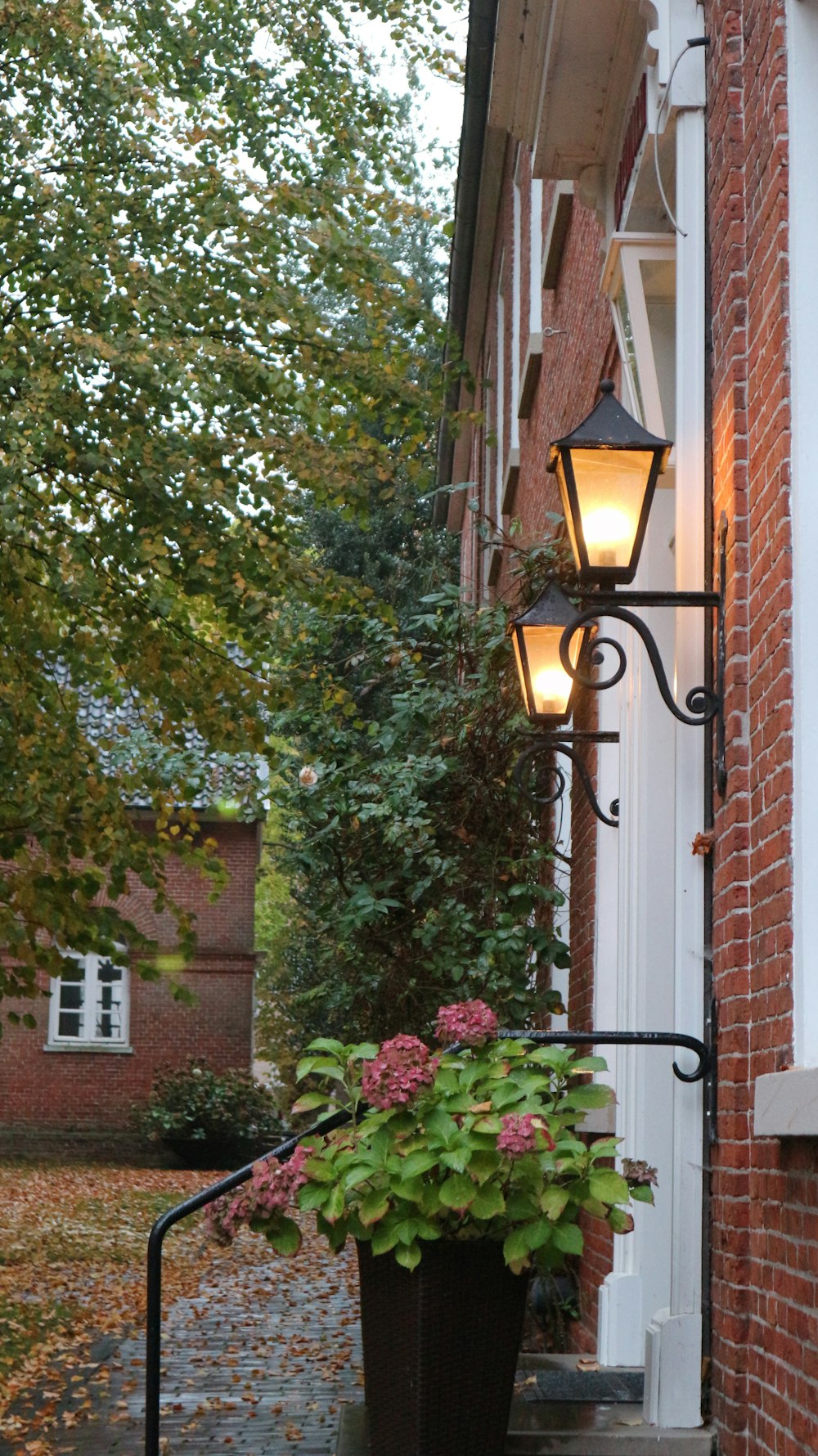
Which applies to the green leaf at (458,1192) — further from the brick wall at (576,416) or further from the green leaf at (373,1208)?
the brick wall at (576,416)

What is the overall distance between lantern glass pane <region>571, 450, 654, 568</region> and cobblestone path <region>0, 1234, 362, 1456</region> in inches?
128

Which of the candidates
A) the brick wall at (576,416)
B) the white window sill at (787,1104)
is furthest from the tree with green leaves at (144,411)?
the white window sill at (787,1104)

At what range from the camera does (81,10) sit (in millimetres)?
9883

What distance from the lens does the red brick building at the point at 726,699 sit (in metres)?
3.49

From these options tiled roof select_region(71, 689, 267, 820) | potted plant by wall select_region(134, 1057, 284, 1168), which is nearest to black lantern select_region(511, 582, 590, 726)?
tiled roof select_region(71, 689, 267, 820)

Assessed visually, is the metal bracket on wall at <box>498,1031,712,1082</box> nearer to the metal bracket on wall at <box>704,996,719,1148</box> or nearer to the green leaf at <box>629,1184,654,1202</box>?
the metal bracket on wall at <box>704,996,719,1148</box>

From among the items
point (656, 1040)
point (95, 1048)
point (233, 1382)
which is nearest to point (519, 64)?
point (656, 1040)

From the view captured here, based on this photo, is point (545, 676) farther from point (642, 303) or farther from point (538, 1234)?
point (538, 1234)

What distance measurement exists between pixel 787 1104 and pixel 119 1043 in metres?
22.5

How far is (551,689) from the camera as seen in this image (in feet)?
21.7

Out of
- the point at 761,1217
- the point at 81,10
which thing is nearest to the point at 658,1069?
the point at 761,1217

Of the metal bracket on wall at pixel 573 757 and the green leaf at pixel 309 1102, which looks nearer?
the green leaf at pixel 309 1102

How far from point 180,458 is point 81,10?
288 cm

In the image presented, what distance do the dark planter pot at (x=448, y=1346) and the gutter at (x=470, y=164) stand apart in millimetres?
7787
